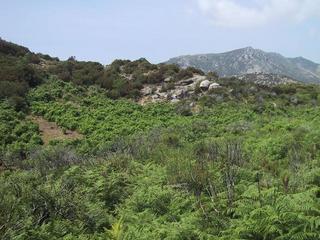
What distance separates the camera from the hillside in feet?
28.8

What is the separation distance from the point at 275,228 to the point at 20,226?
479cm

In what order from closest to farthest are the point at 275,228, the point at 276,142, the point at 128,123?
the point at 275,228, the point at 276,142, the point at 128,123

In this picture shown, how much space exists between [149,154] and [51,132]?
10280mm

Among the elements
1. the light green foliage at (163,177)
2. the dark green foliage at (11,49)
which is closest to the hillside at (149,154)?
the light green foliage at (163,177)

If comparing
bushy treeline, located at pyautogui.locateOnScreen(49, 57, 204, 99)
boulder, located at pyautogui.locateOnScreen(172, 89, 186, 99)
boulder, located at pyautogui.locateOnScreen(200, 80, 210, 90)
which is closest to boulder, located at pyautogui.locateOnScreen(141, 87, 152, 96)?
bushy treeline, located at pyautogui.locateOnScreen(49, 57, 204, 99)

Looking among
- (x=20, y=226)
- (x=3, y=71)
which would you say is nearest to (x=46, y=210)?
(x=20, y=226)

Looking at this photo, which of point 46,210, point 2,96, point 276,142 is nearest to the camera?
point 46,210

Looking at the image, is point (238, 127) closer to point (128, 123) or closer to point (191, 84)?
point (128, 123)

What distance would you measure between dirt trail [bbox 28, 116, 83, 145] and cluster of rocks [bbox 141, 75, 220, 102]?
9.31 metres

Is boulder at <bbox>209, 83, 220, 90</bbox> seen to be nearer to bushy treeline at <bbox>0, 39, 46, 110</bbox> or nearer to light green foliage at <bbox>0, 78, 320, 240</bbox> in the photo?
light green foliage at <bbox>0, 78, 320, 240</bbox>

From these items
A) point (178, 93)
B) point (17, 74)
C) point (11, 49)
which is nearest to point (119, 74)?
point (178, 93)

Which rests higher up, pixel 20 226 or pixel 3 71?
pixel 3 71

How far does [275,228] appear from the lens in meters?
6.83

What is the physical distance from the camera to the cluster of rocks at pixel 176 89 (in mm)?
35750
